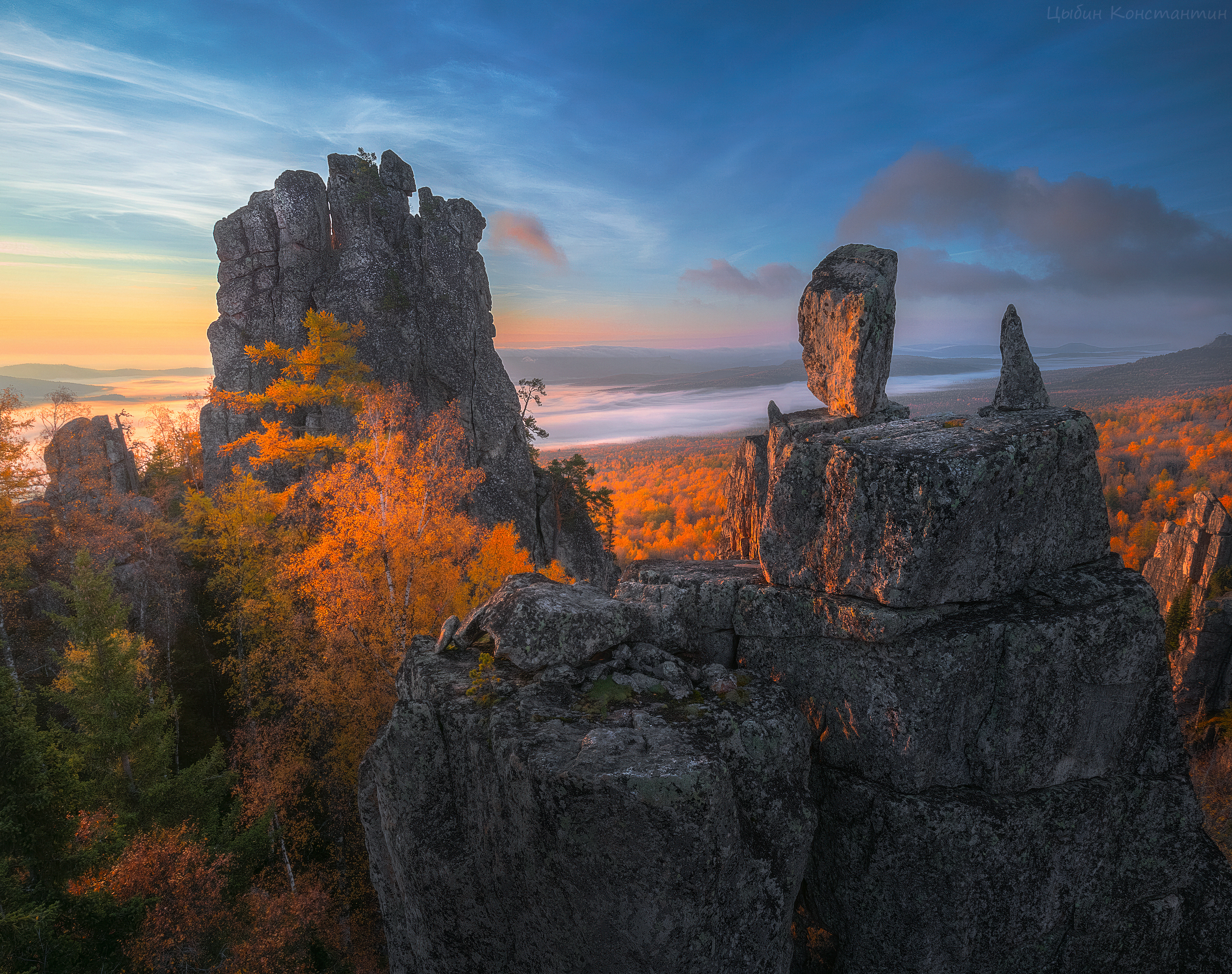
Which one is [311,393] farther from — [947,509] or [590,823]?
[947,509]

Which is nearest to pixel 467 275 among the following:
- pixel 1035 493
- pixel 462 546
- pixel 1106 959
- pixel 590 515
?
pixel 590 515

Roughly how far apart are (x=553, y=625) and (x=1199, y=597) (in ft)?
180

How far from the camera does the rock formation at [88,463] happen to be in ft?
109

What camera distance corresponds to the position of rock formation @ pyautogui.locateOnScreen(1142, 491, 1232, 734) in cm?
3681

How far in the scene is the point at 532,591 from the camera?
11.2 meters

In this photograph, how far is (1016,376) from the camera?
11.7m

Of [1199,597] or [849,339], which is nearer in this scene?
[849,339]

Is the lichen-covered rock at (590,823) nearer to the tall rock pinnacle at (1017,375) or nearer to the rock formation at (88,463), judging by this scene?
the tall rock pinnacle at (1017,375)

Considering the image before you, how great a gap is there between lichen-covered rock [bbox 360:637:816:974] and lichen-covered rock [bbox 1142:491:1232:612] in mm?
50760

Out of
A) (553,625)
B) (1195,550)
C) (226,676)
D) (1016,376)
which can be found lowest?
(226,676)

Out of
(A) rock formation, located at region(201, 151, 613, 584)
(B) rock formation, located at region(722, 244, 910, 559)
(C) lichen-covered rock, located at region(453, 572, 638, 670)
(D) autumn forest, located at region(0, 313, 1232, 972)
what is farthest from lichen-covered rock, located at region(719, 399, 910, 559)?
(A) rock formation, located at region(201, 151, 613, 584)

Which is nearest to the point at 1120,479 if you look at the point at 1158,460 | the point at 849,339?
the point at 1158,460

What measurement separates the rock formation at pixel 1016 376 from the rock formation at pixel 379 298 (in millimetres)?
28339

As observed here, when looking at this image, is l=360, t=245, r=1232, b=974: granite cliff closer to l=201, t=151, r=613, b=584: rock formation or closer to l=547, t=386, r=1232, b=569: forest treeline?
l=201, t=151, r=613, b=584: rock formation
